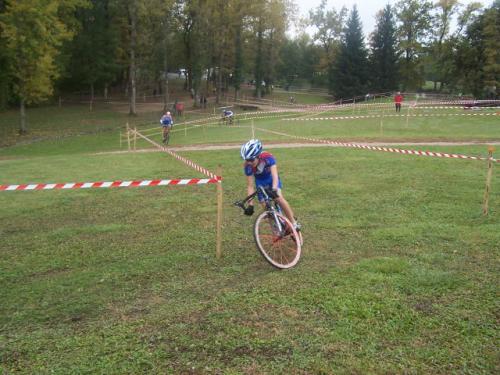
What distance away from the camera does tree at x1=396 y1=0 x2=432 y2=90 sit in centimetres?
6612

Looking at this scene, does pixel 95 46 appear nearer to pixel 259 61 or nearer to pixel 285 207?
pixel 259 61

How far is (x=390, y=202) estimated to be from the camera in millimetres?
10117

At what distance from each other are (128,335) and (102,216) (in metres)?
5.53

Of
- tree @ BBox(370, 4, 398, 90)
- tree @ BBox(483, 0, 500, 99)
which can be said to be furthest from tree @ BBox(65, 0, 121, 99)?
tree @ BBox(483, 0, 500, 99)

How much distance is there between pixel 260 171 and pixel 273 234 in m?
1.02

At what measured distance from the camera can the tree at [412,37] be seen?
217ft

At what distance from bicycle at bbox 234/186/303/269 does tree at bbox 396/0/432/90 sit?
222ft

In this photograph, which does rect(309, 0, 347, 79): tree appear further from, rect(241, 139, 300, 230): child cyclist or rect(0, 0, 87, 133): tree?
rect(241, 139, 300, 230): child cyclist

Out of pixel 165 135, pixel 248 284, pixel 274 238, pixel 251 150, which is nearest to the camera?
pixel 248 284

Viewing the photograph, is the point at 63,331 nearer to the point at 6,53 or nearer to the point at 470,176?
the point at 470,176

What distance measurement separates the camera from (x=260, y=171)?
686 centimetres

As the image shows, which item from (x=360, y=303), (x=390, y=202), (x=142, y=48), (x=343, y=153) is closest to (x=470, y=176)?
(x=390, y=202)

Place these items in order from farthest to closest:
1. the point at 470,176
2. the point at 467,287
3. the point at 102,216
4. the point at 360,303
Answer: the point at 470,176 < the point at 102,216 < the point at 467,287 < the point at 360,303

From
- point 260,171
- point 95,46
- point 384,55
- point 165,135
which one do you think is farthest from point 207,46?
point 260,171
